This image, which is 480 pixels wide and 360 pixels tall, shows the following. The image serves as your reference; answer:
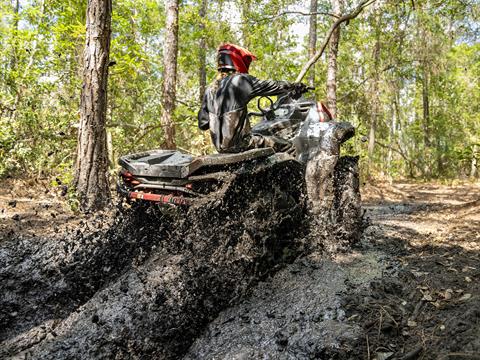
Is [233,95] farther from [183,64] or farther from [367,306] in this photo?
[183,64]

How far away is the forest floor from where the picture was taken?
8.54ft

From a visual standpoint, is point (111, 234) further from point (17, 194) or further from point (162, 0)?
point (162, 0)

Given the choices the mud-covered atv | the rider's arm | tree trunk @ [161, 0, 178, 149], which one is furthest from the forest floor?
tree trunk @ [161, 0, 178, 149]

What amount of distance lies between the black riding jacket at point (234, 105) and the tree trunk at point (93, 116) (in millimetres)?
2242

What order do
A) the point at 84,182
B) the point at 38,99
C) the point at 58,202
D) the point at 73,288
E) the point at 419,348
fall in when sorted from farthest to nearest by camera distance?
1. the point at 38,99
2. the point at 58,202
3. the point at 84,182
4. the point at 73,288
5. the point at 419,348

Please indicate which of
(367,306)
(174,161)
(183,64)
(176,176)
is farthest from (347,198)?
(183,64)

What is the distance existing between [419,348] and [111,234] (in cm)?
348

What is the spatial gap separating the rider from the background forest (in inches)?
95.8

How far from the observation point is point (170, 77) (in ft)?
32.4

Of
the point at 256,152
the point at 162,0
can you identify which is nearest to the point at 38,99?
the point at 256,152

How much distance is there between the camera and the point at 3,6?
17.0 meters

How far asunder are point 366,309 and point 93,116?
4671mm

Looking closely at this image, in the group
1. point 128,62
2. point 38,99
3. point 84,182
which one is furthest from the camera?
point 38,99

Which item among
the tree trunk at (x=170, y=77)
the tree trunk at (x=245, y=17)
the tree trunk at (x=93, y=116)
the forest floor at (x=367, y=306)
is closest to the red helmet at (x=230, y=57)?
the forest floor at (x=367, y=306)
